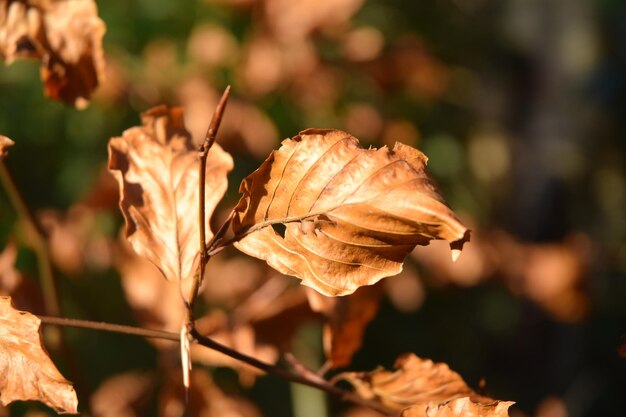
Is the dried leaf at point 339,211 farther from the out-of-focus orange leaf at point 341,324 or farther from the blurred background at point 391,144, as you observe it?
the blurred background at point 391,144

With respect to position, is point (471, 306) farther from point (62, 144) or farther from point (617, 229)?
point (62, 144)

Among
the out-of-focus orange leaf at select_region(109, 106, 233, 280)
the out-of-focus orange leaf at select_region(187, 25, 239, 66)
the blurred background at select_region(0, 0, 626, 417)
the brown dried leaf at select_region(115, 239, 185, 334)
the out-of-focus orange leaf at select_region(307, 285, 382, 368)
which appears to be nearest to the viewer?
the out-of-focus orange leaf at select_region(109, 106, 233, 280)

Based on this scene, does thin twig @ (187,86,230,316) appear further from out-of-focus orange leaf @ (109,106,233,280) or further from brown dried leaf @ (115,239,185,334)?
brown dried leaf @ (115,239,185,334)

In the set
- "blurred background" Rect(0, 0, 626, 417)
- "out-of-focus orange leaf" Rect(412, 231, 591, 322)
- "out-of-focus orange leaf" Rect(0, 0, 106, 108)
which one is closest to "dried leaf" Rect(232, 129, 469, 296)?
"out-of-focus orange leaf" Rect(0, 0, 106, 108)

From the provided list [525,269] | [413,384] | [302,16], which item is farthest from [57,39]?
[525,269]

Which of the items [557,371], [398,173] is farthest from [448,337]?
[398,173]

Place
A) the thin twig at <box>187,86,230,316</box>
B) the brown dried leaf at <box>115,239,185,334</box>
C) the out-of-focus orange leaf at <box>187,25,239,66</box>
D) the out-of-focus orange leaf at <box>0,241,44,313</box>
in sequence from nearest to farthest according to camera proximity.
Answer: the thin twig at <box>187,86,230,316</box> → the out-of-focus orange leaf at <box>0,241,44,313</box> → the brown dried leaf at <box>115,239,185,334</box> → the out-of-focus orange leaf at <box>187,25,239,66</box>
